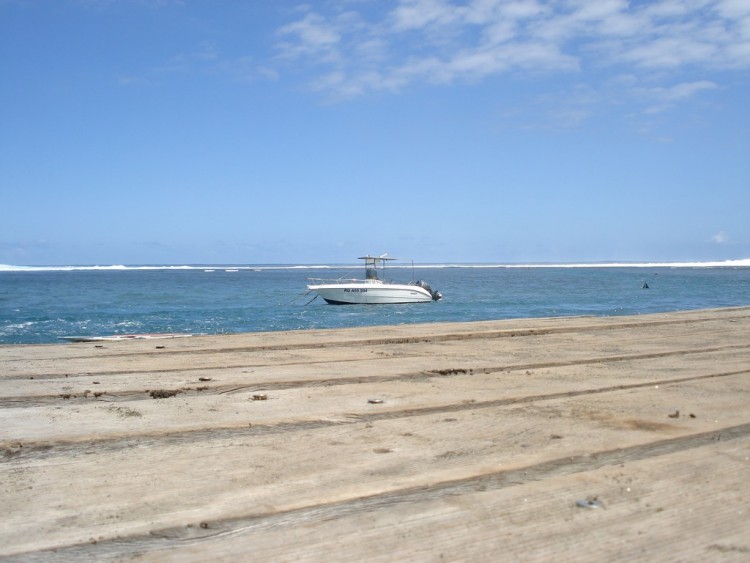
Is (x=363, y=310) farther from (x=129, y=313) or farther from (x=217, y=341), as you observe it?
(x=217, y=341)

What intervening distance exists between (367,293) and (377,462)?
42671 mm

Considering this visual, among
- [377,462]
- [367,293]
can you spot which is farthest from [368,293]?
[377,462]

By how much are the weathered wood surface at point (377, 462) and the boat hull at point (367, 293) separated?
39.9 meters

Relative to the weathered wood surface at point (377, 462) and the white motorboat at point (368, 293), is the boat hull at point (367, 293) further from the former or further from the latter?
the weathered wood surface at point (377, 462)

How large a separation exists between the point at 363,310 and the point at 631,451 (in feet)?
128

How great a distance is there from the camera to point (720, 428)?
3.26 metres

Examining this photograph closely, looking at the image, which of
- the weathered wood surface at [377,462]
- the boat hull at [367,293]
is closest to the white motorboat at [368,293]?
the boat hull at [367,293]

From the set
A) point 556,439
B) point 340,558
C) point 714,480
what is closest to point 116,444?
point 340,558

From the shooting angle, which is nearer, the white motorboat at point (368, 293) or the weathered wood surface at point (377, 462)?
the weathered wood surface at point (377, 462)

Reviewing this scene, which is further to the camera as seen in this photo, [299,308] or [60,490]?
[299,308]

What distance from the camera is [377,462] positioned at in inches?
111

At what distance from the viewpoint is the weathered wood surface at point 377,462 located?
2139 mm

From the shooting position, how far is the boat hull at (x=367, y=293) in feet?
149

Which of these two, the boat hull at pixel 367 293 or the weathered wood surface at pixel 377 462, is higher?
the weathered wood surface at pixel 377 462
